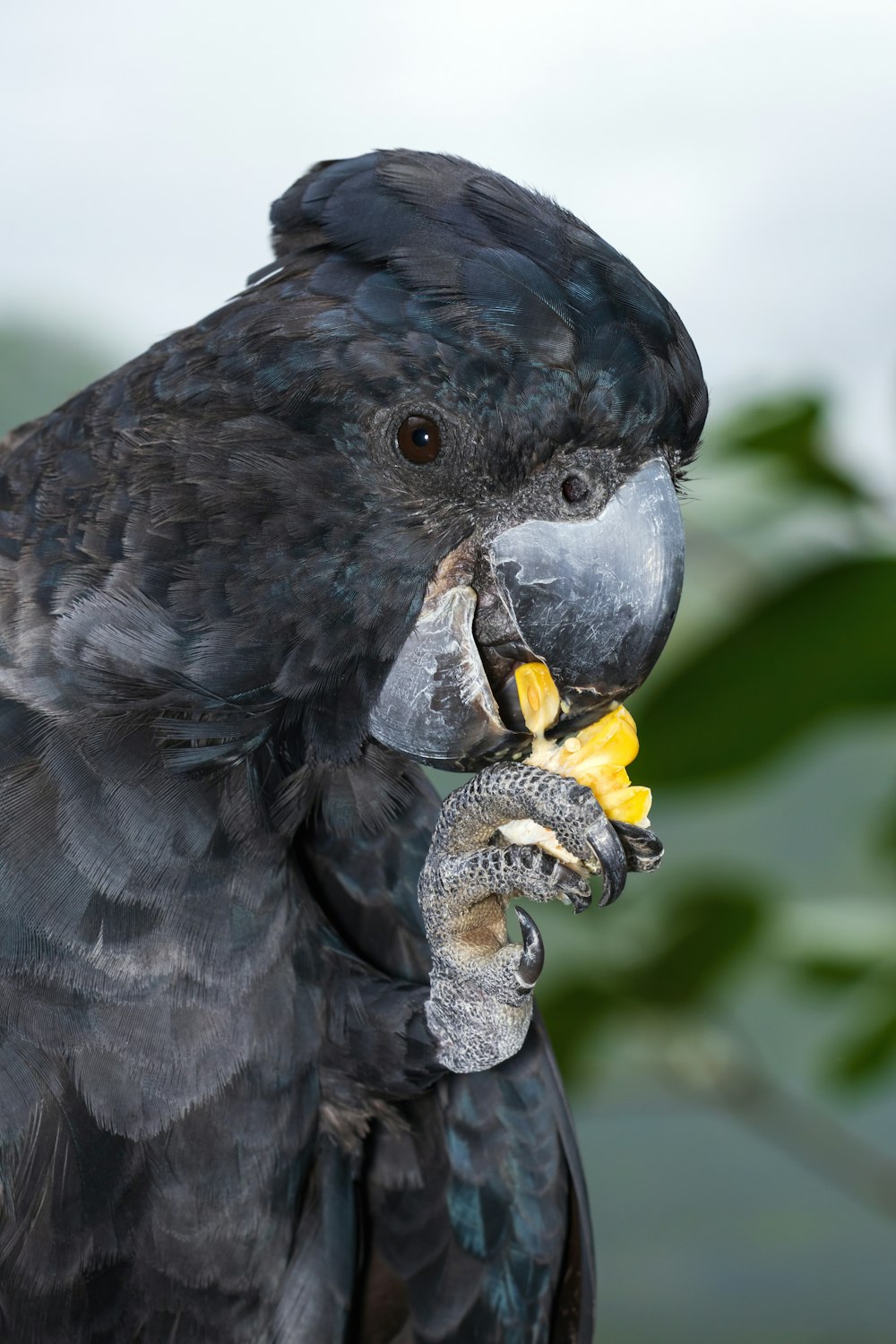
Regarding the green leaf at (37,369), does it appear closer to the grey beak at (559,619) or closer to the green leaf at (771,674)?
the green leaf at (771,674)

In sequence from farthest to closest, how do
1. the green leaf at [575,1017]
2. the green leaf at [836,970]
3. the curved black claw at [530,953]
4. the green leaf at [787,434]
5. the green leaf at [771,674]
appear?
the green leaf at [575,1017]
the green leaf at [836,970]
the green leaf at [787,434]
the green leaf at [771,674]
the curved black claw at [530,953]

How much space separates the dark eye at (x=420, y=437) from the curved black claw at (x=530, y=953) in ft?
1.35

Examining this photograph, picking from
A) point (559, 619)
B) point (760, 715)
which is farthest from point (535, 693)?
point (760, 715)

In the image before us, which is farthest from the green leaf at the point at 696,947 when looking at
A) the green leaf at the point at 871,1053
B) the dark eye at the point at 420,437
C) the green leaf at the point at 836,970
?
the dark eye at the point at 420,437

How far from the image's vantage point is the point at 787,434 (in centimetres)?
189

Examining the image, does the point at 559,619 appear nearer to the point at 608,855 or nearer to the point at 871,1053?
the point at 608,855

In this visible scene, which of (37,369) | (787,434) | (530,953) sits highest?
(787,434)

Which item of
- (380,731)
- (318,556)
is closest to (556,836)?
(380,731)

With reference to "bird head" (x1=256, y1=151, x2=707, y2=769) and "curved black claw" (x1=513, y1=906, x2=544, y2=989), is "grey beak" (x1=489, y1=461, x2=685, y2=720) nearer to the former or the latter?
"bird head" (x1=256, y1=151, x2=707, y2=769)

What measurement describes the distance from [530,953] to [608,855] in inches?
6.8

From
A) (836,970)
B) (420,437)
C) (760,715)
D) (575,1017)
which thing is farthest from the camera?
(575,1017)

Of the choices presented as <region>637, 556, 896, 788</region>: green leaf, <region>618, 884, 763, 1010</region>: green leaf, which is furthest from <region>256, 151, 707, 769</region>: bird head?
<region>618, 884, 763, 1010</region>: green leaf

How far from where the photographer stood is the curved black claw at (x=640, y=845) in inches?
42.0

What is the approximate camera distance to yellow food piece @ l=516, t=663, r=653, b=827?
3.58ft
